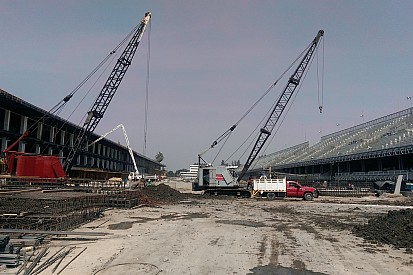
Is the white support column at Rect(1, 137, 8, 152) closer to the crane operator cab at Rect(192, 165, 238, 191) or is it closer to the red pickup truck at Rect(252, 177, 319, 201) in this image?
the crane operator cab at Rect(192, 165, 238, 191)

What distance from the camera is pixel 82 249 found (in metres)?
11.5

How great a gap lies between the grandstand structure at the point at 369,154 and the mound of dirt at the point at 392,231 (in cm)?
4300

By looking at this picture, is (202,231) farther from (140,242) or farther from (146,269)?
(146,269)

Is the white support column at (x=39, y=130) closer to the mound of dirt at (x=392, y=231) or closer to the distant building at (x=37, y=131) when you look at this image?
the distant building at (x=37, y=131)

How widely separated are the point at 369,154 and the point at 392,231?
5820 centimetres

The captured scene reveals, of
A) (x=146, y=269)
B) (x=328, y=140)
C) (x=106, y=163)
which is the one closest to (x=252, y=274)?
(x=146, y=269)

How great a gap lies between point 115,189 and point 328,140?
97.6 metres

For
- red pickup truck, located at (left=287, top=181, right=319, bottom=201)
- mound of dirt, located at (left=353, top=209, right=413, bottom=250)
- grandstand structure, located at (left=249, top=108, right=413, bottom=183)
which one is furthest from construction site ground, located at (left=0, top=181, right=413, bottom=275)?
grandstand structure, located at (left=249, top=108, right=413, bottom=183)

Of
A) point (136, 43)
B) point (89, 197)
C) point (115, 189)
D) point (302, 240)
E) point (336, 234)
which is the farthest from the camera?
point (136, 43)

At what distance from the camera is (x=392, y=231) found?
14.8 meters

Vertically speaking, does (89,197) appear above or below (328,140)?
below

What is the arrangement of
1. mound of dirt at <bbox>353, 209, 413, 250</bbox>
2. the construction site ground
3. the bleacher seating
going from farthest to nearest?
the bleacher seating
mound of dirt at <bbox>353, 209, 413, 250</bbox>
the construction site ground

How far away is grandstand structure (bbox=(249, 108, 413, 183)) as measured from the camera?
63.3 meters

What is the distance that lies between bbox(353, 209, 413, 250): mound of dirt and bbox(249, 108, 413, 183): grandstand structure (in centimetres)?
4300
